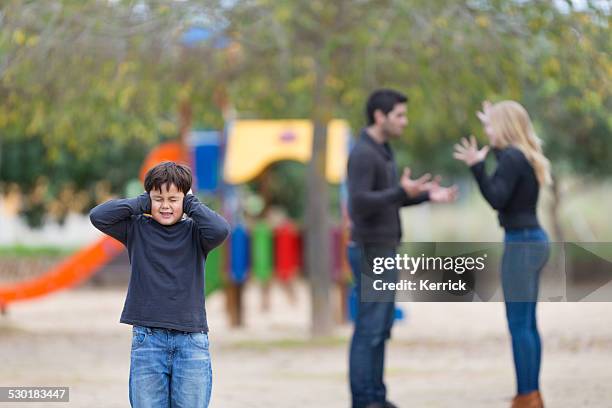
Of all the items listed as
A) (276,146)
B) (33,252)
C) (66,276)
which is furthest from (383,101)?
(33,252)

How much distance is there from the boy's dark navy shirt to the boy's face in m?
0.05

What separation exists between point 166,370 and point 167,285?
347mm

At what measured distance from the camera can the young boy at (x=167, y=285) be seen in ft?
16.4

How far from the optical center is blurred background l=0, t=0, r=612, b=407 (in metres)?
10.5

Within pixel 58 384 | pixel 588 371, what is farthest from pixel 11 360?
pixel 588 371

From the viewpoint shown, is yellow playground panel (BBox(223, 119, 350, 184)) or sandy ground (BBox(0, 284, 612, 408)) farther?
yellow playground panel (BBox(223, 119, 350, 184))

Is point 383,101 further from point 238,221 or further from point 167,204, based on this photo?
point 238,221

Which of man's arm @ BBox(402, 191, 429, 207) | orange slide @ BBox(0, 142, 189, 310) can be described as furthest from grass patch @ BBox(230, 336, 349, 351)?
man's arm @ BBox(402, 191, 429, 207)

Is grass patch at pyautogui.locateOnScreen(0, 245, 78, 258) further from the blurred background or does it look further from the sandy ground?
the sandy ground

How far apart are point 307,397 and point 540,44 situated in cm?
479

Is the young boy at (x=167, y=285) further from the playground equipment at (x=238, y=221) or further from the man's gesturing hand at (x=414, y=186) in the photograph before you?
the playground equipment at (x=238, y=221)

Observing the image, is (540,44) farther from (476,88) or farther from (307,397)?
(307,397)

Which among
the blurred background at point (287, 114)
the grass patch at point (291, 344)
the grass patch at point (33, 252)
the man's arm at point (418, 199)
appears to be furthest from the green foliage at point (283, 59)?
the grass patch at point (33, 252)

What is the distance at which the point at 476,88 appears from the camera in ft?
41.4
